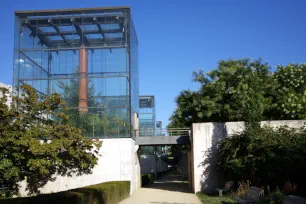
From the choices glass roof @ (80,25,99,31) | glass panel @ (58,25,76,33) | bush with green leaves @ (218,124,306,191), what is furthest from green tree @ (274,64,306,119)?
glass panel @ (58,25,76,33)

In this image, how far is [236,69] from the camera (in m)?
27.7

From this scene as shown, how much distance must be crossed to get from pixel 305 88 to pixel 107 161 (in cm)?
1703

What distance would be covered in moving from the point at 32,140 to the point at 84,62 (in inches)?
358

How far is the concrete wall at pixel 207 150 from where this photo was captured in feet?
75.9

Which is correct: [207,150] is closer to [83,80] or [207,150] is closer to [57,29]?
[83,80]

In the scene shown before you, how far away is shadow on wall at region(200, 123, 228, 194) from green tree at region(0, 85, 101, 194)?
6.86m

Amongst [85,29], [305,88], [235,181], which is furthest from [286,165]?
[85,29]

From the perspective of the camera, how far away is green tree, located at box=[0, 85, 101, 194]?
1762 centimetres

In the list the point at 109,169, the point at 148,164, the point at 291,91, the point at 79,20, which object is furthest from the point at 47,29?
the point at 148,164

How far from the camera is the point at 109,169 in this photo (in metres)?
23.9

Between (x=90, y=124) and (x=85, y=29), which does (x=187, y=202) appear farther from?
(x=85, y=29)

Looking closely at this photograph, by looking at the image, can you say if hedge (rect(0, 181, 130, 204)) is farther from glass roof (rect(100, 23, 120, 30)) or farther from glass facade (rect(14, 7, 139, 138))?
glass roof (rect(100, 23, 120, 30))

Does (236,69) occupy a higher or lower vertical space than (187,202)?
higher

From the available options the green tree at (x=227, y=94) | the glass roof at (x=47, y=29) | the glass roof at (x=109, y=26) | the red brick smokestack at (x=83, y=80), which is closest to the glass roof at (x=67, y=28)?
the glass roof at (x=47, y=29)
